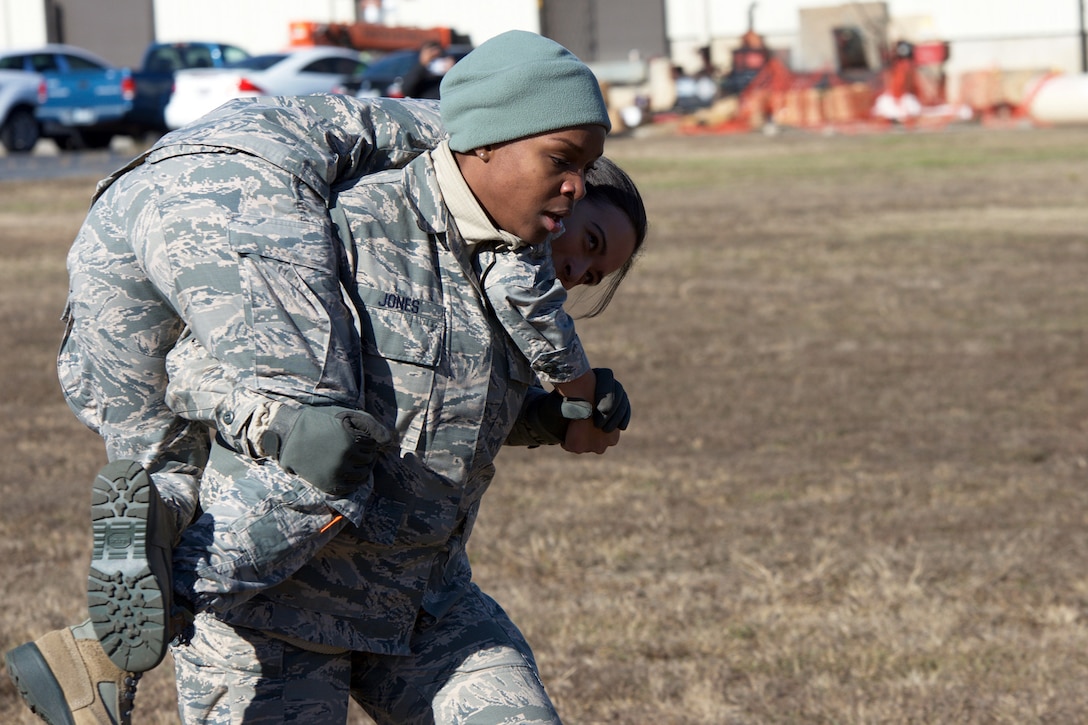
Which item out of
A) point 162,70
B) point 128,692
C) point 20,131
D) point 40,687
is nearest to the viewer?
point 40,687

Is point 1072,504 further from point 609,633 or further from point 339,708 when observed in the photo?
point 339,708

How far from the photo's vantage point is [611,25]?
4950 centimetres

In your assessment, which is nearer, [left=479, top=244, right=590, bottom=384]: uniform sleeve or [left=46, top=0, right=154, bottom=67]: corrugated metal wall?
[left=479, top=244, right=590, bottom=384]: uniform sleeve

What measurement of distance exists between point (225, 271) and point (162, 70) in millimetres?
27618

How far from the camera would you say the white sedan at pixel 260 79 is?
81.9 feet

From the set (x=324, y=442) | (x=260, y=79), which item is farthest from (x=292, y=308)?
(x=260, y=79)

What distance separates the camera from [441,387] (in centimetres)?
246

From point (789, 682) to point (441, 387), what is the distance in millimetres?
2375

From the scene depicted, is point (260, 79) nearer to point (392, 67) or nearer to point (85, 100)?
point (392, 67)

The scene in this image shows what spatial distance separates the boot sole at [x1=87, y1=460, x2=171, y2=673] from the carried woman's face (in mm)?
968

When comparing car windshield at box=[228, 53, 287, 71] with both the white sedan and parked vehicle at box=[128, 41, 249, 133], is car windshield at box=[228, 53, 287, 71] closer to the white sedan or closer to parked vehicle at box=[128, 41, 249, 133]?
the white sedan

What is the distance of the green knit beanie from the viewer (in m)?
2.39

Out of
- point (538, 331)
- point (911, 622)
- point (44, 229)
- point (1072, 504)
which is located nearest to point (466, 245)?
point (538, 331)

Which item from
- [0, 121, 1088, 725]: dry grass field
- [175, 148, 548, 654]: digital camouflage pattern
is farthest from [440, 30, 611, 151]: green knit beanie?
[0, 121, 1088, 725]: dry grass field
